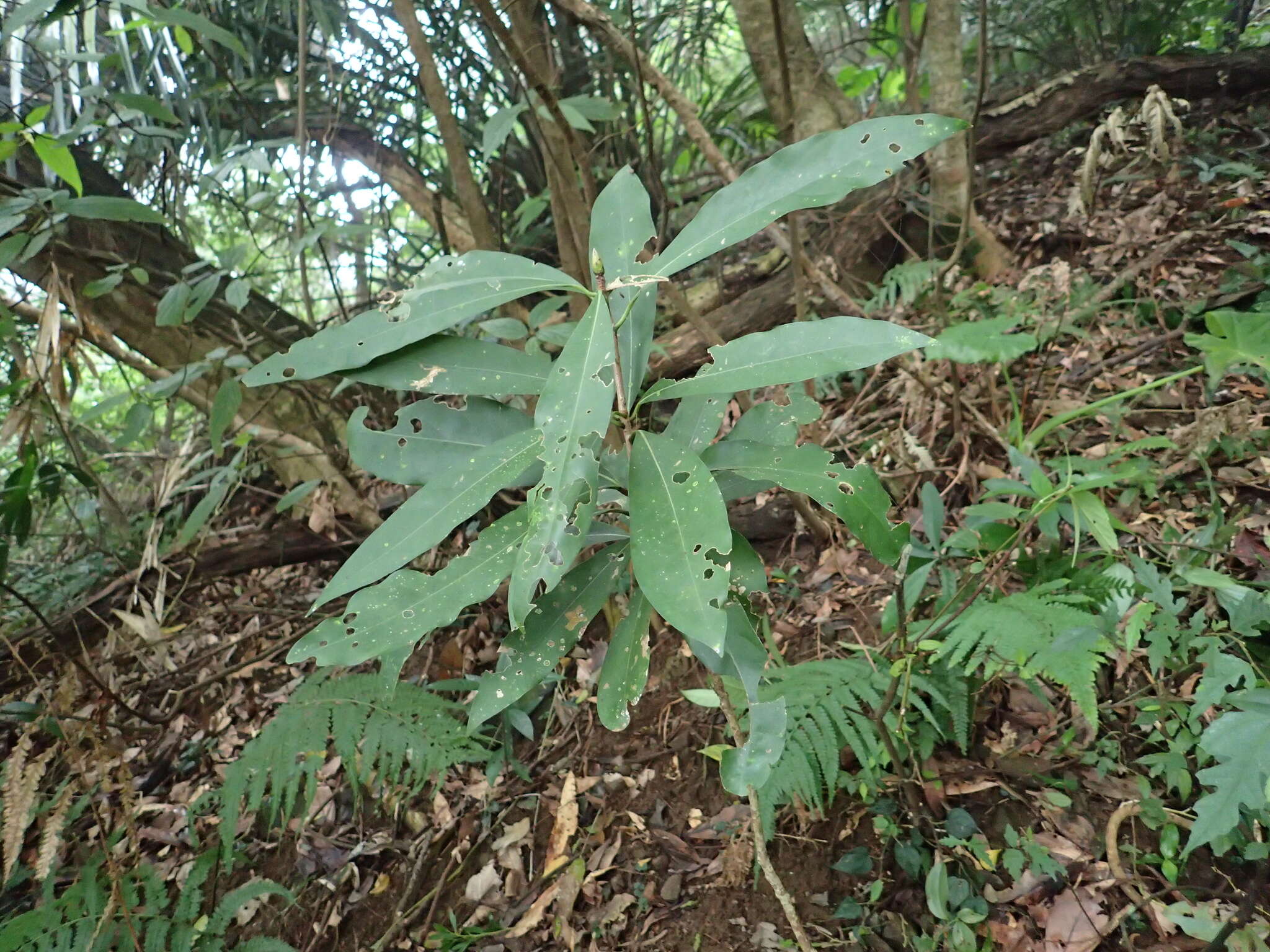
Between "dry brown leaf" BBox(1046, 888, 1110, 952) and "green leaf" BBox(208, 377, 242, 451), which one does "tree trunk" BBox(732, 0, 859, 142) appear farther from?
"dry brown leaf" BBox(1046, 888, 1110, 952)

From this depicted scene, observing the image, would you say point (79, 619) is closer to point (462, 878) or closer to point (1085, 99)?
point (462, 878)

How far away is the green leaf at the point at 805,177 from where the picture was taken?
38.0 inches

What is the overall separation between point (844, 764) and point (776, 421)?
913 millimetres

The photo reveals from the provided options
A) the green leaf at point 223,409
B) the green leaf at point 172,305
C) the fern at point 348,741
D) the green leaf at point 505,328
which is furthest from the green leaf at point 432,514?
the green leaf at point 172,305

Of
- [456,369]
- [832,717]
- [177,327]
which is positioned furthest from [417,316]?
[177,327]

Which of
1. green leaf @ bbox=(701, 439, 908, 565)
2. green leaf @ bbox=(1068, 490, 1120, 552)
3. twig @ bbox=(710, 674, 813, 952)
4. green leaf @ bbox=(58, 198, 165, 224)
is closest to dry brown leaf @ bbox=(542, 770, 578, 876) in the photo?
twig @ bbox=(710, 674, 813, 952)

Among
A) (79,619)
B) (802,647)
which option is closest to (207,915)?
(79,619)

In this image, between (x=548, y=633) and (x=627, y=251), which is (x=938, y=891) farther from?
(x=627, y=251)

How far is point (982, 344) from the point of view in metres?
1.88

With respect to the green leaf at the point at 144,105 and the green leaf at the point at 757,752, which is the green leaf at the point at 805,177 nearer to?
the green leaf at the point at 757,752

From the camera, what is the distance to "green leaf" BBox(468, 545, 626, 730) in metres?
1.09

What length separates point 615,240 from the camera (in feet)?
3.81

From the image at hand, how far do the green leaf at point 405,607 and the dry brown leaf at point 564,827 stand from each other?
110cm

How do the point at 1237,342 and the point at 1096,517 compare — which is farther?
the point at 1237,342
